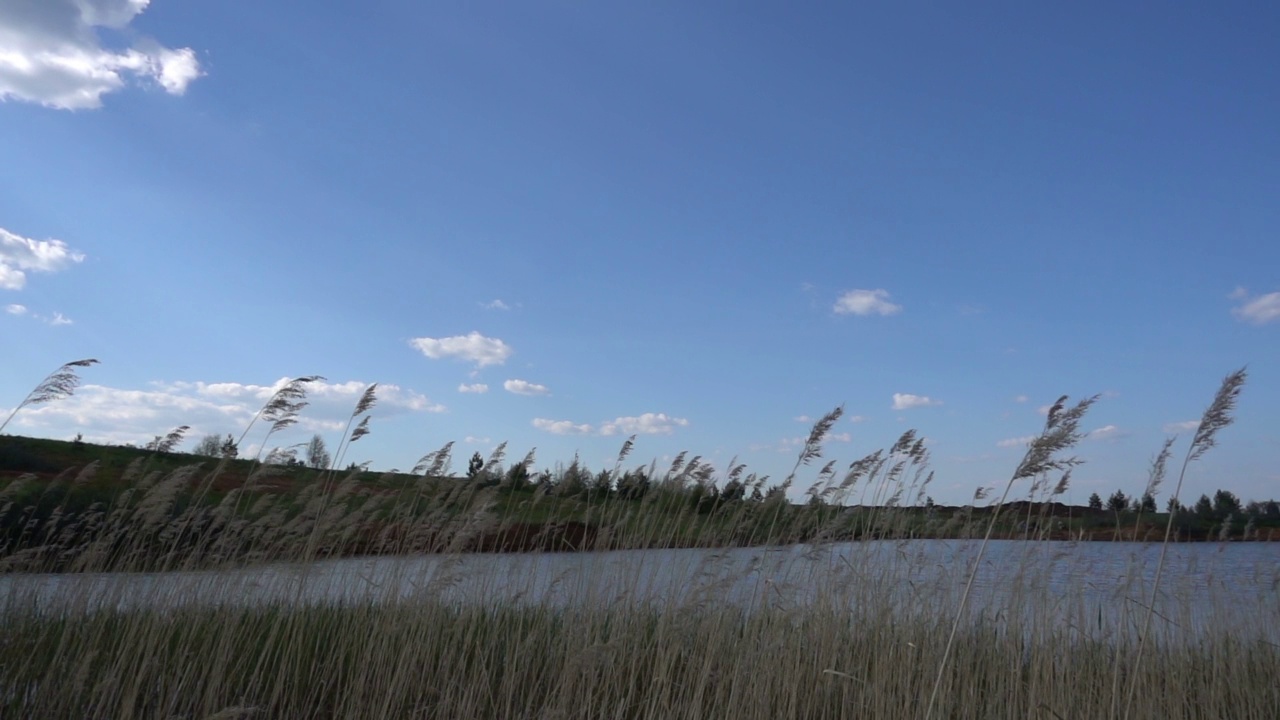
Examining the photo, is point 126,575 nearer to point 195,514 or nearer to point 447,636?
point 195,514

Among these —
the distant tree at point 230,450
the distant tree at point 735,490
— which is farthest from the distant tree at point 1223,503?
the distant tree at point 230,450

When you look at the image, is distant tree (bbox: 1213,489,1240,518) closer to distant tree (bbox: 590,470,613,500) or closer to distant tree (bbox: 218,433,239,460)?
distant tree (bbox: 590,470,613,500)

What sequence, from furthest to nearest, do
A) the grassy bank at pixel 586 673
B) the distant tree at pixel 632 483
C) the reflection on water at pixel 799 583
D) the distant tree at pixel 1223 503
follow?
1. the distant tree at pixel 1223 503
2. the distant tree at pixel 632 483
3. the reflection on water at pixel 799 583
4. the grassy bank at pixel 586 673

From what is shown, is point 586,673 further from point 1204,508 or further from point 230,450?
point 1204,508

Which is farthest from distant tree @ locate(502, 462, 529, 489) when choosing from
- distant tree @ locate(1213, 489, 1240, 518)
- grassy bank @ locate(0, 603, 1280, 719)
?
distant tree @ locate(1213, 489, 1240, 518)

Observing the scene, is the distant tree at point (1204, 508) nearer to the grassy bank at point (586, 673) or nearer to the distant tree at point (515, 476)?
the grassy bank at point (586, 673)

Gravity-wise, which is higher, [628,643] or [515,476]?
[515,476]

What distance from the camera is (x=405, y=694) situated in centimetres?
439

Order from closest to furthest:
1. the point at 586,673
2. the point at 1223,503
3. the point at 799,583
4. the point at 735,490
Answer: the point at 586,673, the point at 799,583, the point at 735,490, the point at 1223,503

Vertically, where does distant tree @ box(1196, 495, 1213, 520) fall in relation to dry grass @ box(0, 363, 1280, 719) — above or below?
above

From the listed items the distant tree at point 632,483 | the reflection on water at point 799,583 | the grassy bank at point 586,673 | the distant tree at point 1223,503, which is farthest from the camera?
the distant tree at point 1223,503

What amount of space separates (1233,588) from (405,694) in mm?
6722

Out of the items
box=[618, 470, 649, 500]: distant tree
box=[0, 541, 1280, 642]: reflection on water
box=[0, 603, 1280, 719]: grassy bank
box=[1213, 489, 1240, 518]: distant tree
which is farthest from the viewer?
box=[1213, 489, 1240, 518]: distant tree

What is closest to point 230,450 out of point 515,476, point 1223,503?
point 515,476
